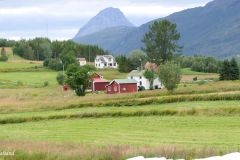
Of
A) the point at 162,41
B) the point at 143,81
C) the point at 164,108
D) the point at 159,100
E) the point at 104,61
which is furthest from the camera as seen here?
the point at 104,61

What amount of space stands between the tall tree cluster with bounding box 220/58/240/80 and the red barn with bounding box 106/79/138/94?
17.9 m

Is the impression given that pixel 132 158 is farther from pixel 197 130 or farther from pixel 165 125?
pixel 165 125

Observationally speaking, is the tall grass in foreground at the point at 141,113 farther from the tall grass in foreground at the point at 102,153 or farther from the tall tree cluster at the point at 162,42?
the tall tree cluster at the point at 162,42

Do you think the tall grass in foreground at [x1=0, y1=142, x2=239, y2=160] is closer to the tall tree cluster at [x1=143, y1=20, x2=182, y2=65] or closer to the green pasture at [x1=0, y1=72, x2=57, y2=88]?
the green pasture at [x1=0, y1=72, x2=57, y2=88]

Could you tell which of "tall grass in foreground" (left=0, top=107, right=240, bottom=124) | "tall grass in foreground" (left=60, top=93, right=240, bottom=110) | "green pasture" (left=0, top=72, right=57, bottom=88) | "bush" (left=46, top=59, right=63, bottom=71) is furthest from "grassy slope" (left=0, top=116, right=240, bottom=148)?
"bush" (left=46, top=59, right=63, bottom=71)

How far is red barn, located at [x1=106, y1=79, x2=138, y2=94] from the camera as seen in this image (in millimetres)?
97425

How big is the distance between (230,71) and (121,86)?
21626mm

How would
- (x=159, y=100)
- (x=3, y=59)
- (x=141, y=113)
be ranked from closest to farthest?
1. (x=141, y=113)
2. (x=159, y=100)
3. (x=3, y=59)

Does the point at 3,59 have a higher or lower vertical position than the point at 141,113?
higher

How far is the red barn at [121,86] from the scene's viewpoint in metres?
97.4

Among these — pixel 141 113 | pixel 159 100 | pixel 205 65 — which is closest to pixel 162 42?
pixel 205 65

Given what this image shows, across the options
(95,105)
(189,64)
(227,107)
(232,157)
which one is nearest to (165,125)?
(227,107)

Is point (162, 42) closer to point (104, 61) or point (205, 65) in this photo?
point (205, 65)

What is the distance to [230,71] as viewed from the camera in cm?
9625
